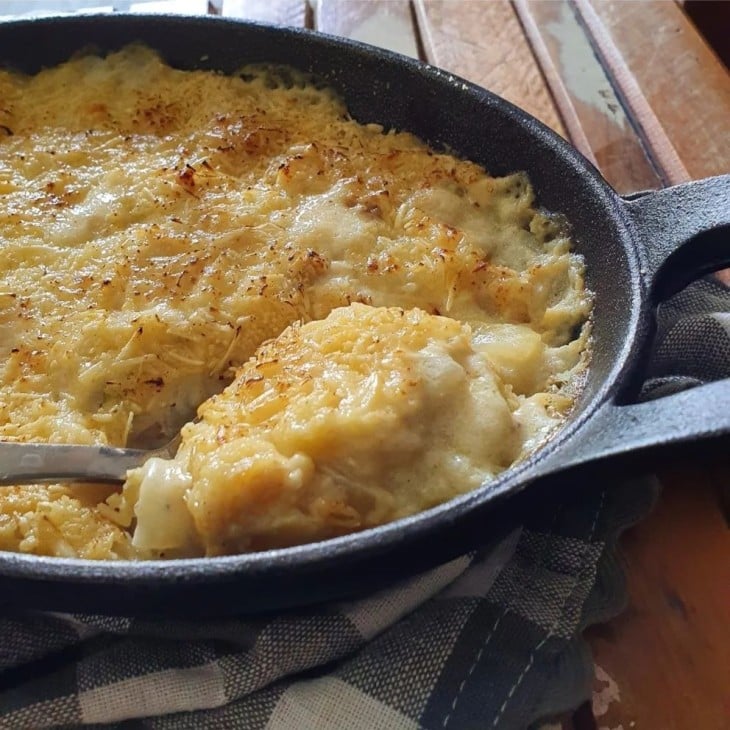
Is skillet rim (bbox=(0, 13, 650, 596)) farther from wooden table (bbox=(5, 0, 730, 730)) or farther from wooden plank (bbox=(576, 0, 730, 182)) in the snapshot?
wooden plank (bbox=(576, 0, 730, 182))

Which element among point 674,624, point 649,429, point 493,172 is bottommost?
point 674,624

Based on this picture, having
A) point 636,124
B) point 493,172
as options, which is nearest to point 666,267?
point 493,172

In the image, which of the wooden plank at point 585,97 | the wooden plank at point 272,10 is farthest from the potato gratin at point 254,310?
the wooden plank at point 272,10

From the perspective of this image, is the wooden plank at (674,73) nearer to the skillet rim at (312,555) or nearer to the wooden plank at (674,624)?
the wooden plank at (674,624)

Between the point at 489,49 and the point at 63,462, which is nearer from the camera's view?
the point at 63,462

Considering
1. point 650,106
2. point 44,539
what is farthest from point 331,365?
point 650,106

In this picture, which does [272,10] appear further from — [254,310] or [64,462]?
[64,462]

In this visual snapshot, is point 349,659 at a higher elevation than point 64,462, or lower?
lower
